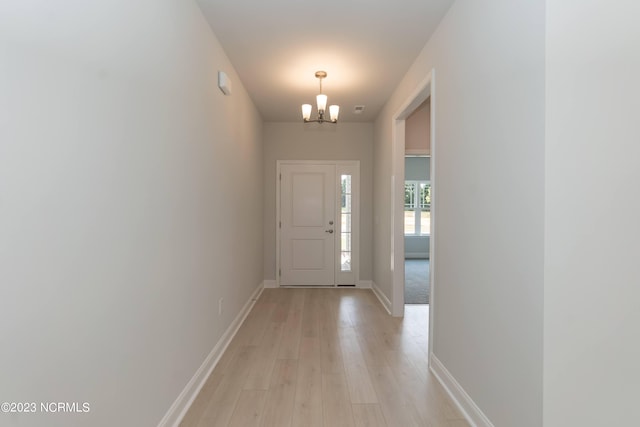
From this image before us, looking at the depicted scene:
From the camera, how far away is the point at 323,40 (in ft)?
9.27

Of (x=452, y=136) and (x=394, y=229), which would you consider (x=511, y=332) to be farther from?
(x=394, y=229)

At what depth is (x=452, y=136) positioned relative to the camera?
2324 millimetres

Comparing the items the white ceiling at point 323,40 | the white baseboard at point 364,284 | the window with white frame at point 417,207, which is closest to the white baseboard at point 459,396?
the white ceiling at point 323,40

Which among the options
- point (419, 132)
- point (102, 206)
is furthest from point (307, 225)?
point (102, 206)

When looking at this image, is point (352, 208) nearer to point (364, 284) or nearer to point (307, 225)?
point (307, 225)

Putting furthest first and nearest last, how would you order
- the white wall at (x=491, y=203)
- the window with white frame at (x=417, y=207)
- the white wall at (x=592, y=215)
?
the window with white frame at (x=417, y=207) < the white wall at (x=491, y=203) < the white wall at (x=592, y=215)

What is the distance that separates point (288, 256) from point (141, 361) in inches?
156

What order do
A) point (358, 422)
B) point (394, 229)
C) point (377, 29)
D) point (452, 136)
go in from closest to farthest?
point (358, 422), point (452, 136), point (377, 29), point (394, 229)

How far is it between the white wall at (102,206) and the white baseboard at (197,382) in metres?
0.06

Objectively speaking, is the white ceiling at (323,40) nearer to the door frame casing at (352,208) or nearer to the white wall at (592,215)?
the white wall at (592,215)

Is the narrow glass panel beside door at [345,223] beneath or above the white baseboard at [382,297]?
above

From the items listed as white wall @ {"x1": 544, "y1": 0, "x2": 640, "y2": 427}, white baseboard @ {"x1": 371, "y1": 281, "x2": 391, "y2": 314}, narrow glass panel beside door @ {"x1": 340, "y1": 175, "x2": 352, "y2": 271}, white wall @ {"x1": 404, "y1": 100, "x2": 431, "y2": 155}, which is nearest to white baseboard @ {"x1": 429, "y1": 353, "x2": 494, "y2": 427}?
white wall @ {"x1": 544, "y1": 0, "x2": 640, "y2": 427}

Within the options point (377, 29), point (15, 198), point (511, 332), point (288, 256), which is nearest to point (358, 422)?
point (511, 332)

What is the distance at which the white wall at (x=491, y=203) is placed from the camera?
1.44 metres
